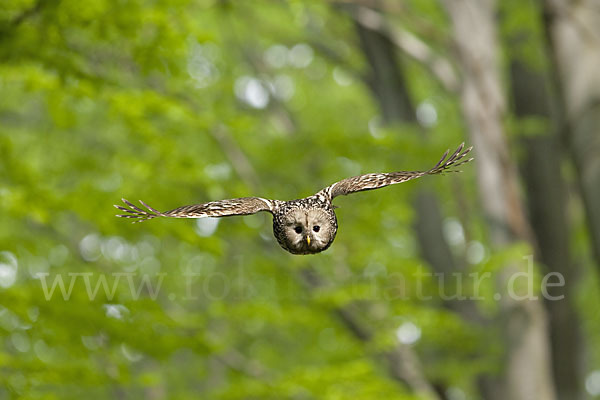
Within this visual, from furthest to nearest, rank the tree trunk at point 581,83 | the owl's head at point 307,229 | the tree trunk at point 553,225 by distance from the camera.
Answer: the tree trunk at point 553,225 → the tree trunk at point 581,83 → the owl's head at point 307,229

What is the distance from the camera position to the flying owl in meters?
1.54

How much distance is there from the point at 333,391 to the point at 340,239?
1764mm

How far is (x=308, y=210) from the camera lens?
1.72 m

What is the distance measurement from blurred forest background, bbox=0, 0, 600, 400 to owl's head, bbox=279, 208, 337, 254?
2527 mm

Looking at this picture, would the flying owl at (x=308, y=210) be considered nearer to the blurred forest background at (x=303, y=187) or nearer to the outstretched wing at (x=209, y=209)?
the outstretched wing at (x=209, y=209)

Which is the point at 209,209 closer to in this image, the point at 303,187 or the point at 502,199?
the point at 502,199

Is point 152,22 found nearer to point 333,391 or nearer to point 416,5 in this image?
point 333,391

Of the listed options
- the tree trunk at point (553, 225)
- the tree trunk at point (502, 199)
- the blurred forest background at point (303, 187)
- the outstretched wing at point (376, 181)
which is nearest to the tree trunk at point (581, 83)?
the blurred forest background at point (303, 187)

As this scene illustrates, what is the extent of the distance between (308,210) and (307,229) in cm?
5

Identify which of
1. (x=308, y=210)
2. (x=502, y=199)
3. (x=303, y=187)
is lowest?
(x=308, y=210)

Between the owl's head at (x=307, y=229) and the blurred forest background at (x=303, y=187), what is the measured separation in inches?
99.5

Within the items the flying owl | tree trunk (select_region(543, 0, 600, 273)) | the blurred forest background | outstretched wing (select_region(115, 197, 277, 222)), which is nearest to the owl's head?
the flying owl

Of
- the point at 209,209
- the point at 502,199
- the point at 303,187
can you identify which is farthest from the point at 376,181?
the point at 303,187

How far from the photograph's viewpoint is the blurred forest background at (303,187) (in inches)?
186
